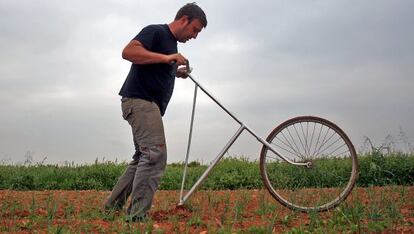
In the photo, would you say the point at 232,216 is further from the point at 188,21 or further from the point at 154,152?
the point at 188,21

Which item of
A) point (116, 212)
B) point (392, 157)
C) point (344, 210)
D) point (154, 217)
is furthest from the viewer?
point (392, 157)

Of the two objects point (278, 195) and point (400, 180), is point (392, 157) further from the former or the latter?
point (278, 195)

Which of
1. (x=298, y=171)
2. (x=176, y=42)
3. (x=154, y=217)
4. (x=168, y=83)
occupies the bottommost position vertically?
(x=154, y=217)

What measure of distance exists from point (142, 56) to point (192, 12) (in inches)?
30.9

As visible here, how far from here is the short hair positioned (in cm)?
572

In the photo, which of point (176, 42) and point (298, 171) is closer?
point (176, 42)

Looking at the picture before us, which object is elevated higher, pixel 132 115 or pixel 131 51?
pixel 131 51

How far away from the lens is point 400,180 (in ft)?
36.4

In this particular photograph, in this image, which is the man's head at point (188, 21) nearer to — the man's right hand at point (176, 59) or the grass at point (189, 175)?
the man's right hand at point (176, 59)

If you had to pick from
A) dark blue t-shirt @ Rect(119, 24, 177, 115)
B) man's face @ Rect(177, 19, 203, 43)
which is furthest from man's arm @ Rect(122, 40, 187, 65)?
man's face @ Rect(177, 19, 203, 43)

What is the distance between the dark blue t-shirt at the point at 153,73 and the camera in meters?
5.59

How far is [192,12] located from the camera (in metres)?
5.72

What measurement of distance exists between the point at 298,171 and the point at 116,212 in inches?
85.4

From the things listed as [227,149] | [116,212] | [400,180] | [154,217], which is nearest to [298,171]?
[227,149]
